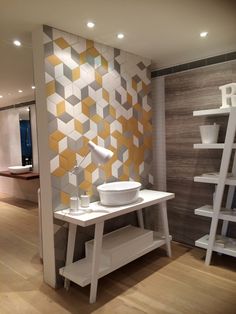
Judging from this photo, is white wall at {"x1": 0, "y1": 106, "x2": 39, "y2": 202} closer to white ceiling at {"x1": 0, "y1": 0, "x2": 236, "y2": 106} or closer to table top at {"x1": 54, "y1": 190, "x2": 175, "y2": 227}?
white ceiling at {"x1": 0, "y1": 0, "x2": 236, "y2": 106}

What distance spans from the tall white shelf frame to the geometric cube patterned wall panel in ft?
2.39

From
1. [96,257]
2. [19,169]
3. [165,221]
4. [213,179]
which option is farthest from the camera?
[19,169]

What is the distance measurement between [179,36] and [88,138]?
4.33 feet

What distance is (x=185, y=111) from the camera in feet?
10.5

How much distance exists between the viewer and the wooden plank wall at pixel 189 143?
2.99 meters

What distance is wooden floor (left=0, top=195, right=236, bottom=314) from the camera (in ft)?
6.96

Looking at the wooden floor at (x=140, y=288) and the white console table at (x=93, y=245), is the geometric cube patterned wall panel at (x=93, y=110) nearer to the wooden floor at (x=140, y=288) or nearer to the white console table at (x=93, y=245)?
the white console table at (x=93, y=245)

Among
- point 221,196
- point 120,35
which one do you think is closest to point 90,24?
point 120,35

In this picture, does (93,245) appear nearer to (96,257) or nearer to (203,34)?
(96,257)

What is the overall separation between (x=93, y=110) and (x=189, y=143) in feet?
4.22

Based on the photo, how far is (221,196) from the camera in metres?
2.65

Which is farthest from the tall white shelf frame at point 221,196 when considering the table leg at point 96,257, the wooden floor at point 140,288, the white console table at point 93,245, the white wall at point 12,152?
the white wall at point 12,152

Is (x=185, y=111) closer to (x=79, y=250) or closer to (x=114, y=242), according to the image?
(x=114, y=242)

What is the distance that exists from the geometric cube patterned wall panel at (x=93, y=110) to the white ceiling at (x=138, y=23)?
17 cm
